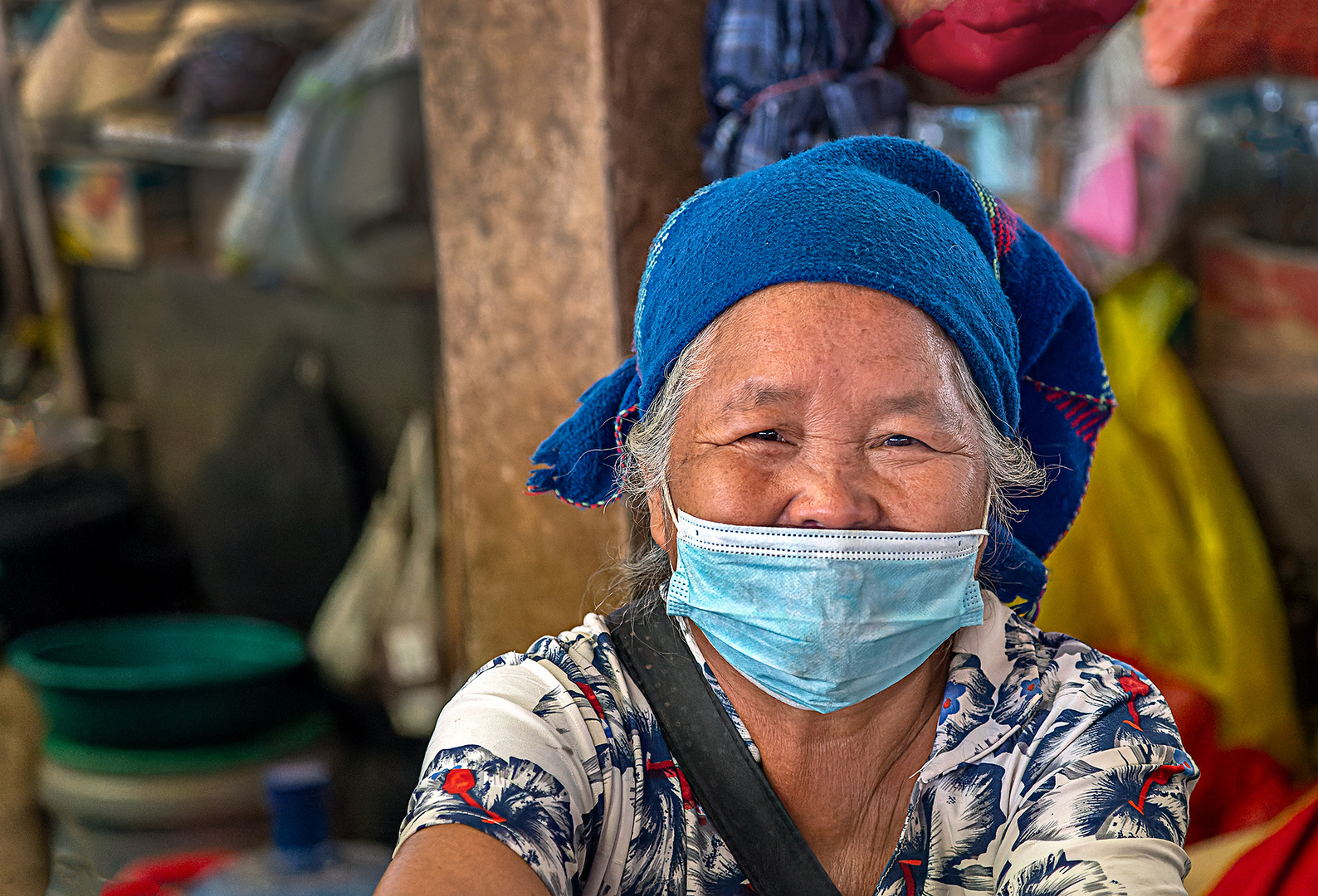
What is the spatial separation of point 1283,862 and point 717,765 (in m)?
1.08

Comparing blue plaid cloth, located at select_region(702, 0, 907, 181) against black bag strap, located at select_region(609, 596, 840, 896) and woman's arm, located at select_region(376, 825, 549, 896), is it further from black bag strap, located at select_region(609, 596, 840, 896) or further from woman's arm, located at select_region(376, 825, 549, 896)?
woman's arm, located at select_region(376, 825, 549, 896)

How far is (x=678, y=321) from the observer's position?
1.41m

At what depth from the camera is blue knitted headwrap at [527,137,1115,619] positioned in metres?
1.35

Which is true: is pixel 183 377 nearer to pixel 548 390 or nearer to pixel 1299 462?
pixel 548 390

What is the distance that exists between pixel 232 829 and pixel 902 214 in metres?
2.40

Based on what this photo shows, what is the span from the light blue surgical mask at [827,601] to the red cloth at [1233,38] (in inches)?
46.6

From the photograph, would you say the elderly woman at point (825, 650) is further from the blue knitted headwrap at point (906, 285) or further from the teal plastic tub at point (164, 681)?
the teal plastic tub at point (164, 681)

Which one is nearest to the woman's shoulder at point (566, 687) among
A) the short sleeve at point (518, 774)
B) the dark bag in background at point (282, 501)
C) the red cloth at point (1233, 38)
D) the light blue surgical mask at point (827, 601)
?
the short sleeve at point (518, 774)

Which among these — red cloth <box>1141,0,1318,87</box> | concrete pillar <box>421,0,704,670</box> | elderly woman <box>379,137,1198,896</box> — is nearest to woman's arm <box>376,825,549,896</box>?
elderly woman <box>379,137,1198,896</box>

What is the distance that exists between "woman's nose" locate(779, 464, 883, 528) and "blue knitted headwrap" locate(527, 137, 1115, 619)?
0.22 meters

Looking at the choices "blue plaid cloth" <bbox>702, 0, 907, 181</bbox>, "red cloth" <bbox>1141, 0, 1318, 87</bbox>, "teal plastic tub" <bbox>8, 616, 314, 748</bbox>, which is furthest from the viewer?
"teal plastic tub" <bbox>8, 616, 314, 748</bbox>

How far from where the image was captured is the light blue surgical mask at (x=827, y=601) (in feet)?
4.32

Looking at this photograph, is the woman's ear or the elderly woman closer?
the elderly woman

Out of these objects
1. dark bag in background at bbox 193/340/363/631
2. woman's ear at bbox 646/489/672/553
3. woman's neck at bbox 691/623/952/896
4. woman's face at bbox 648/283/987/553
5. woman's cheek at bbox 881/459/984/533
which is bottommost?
dark bag in background at bbox 193/340/363/631
